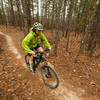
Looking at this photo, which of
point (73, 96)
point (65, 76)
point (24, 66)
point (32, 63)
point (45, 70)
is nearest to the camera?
point (73, 96)

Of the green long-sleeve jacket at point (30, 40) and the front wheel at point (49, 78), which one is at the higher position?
the green long-sleeve jacket at point (30, 40)

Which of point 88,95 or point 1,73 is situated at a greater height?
point 1,73

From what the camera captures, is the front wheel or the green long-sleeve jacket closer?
the green long-sleeve jacket

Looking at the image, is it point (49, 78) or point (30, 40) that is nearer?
point (30, 40)

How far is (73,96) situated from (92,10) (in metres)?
6.25

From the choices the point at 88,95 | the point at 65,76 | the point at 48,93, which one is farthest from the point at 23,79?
the point at 88,95

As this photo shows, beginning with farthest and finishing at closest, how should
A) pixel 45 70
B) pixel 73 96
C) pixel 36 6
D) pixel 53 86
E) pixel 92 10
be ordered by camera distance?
pixel 36 6
pixel 92 10
pixel 45 70
pixel 53 86
pixel 73 96

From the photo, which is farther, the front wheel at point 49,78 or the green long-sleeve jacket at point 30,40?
the front wheel at point 49,78

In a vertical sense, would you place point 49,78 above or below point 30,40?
below

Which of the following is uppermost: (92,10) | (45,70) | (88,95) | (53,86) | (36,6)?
(36,6)

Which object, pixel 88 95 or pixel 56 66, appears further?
pixel 56 66

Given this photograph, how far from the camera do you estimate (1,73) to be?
4.65m

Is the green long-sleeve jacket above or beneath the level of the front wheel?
above

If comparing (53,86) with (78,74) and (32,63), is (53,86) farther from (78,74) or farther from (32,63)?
(78,74)
